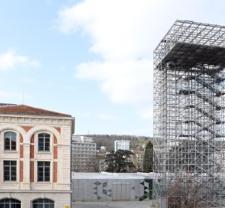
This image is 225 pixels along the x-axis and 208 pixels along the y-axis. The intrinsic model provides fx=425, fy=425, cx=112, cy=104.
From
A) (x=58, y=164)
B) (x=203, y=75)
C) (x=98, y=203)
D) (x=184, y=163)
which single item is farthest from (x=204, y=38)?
(x=98, y=203)

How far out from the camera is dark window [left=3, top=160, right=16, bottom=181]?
37.0 meters

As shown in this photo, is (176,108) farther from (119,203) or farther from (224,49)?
(119,203)

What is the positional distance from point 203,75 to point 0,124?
2758 cm

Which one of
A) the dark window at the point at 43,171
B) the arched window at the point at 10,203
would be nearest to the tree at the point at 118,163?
the dark window at the point at 43,171

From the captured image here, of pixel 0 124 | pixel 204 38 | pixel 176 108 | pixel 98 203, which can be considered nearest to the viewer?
pixel 0 124

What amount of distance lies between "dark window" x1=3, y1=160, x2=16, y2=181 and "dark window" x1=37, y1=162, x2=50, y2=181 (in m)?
2.15

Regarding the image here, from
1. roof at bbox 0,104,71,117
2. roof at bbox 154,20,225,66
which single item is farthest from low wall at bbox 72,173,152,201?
roof at bbox 0,104,71,117

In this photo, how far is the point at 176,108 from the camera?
5066cm

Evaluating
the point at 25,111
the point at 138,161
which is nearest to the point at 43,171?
the point at 25,111

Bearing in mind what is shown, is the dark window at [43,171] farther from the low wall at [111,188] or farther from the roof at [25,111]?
the low wall at [111,188]

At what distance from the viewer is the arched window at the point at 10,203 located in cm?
3669

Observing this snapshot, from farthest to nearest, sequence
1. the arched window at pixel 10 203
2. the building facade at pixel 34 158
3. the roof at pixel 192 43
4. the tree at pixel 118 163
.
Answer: the tree at pixel 118 163 < the roof at pixel 192 43 < the building facade at pixel 34 158 < the arched window at pixel 10 203

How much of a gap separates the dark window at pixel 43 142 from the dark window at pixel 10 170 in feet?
8.78

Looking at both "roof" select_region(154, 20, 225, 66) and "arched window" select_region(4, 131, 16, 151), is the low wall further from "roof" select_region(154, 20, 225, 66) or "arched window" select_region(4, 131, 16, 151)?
"arched window" select_region(4, 131, 16, 151)
